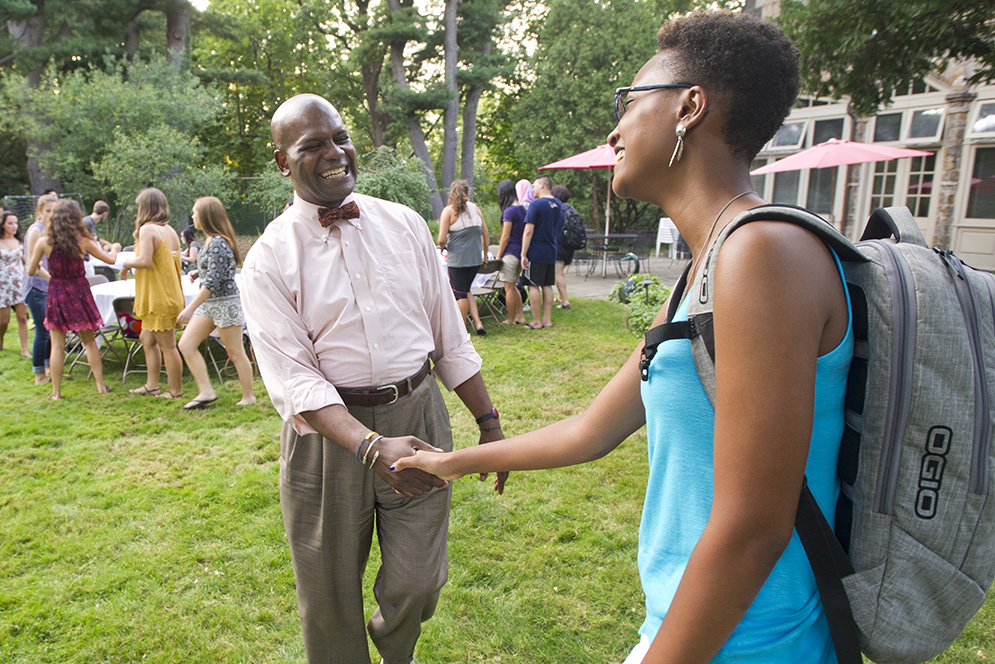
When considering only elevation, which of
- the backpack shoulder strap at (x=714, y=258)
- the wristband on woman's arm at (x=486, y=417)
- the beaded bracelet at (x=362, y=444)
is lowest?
the wristband on woman's arm at (x=486, y=417)

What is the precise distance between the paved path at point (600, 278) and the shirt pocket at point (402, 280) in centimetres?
935

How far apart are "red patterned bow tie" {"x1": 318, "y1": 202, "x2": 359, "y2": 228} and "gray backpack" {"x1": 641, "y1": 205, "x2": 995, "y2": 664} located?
1.67m

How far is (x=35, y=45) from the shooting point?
69.1ft

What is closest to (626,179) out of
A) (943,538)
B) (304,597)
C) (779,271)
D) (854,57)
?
(779,271)

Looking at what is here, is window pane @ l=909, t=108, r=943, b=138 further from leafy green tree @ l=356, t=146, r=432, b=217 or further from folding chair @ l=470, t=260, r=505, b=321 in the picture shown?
leafy green tree @ l=356, t=146, r=432, b=217

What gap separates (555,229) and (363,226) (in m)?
7.27

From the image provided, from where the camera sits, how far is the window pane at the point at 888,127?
1572cm

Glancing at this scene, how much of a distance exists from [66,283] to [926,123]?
17151mm

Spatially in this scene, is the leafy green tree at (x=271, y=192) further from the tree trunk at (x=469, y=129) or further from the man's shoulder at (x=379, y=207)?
the man's shoulder at (x=379, y=207)

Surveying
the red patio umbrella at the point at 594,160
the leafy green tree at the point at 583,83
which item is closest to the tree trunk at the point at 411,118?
the leafy green tree at the point at 583,83

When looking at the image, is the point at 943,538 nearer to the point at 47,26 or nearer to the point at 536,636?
the point at 536,636

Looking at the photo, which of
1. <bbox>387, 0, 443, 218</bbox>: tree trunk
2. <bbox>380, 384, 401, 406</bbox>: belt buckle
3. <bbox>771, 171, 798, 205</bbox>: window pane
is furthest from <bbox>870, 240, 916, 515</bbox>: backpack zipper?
<bbox>387, 0, 443, 218</bbox>: tree trunk

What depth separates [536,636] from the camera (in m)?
3.14

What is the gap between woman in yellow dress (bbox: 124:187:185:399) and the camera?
6.39 metres
